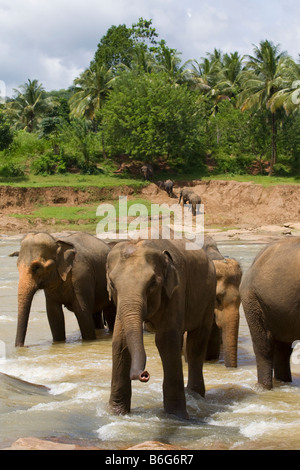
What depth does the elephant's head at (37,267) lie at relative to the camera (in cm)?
888

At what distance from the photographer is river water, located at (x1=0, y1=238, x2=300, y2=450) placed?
4.91m

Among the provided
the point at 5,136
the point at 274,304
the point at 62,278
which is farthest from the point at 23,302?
the point at 5,136

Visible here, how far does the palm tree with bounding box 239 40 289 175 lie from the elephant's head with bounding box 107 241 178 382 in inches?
1510

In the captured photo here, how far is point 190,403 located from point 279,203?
3385 cm

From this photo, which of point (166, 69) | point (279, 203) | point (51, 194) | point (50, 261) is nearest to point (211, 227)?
point (279, 203)

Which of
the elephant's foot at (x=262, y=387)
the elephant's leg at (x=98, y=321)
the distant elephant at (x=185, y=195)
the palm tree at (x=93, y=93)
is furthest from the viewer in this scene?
the palm tree at (x=93, y=93)

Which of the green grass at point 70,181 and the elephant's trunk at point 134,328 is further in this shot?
the green grass at point 70,181

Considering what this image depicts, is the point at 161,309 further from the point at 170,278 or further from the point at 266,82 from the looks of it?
the point at 266,82

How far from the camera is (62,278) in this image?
947 centimetres

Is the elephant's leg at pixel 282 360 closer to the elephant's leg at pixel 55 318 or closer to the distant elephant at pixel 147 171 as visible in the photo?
the elephant's leg at pixel 55 318

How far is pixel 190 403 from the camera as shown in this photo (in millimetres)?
6047

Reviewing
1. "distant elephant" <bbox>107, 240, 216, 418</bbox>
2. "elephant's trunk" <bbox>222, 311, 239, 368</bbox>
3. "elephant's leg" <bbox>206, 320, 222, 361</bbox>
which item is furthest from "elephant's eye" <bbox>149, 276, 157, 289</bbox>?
"elephant's leg" <bbox>206, 320, 222, 361</bbox>

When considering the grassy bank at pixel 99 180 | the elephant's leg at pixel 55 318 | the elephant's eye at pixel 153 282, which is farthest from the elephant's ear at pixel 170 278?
the grassy bank at pixel 99 180

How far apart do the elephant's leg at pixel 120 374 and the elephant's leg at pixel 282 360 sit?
6.89 feet
